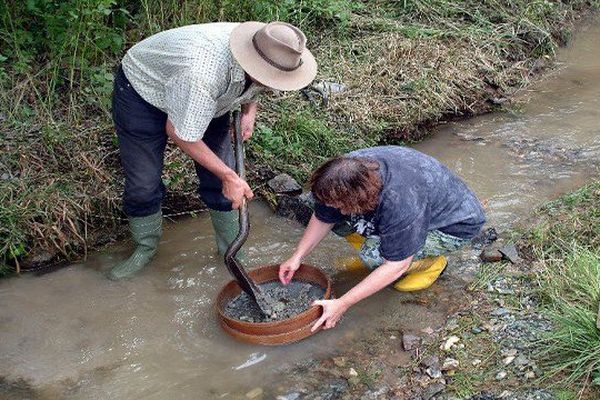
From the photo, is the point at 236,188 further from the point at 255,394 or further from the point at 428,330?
the point at 428,330

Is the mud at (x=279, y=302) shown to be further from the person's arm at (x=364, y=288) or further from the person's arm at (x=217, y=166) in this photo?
the person's arm at (x=217, y=166)

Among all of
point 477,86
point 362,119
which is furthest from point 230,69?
point 477,86

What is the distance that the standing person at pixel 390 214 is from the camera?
10.5ft

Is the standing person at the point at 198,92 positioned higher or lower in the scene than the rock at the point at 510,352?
higher

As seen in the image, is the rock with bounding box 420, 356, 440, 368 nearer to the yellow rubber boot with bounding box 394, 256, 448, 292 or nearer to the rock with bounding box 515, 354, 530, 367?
the rock with bounding box 515, 354, 530, 367

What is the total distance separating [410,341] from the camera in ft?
11.6

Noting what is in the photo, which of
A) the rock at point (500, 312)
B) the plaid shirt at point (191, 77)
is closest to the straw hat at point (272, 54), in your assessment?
the plaid shirt at point (191, 77)

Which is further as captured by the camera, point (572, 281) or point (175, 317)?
point (175, 317)

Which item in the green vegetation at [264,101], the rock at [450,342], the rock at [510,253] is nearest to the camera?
the rock at [450,342]

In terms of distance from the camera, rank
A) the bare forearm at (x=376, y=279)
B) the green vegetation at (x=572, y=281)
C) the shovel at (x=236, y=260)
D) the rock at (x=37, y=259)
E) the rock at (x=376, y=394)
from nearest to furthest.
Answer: the green vegetation at (x=572, y=281) → the rock at (x=376, y=394) → the bare forearm at (x=376, y=279) → the shovel at (x=236, y=260) → the rock at (x=37, y=259)

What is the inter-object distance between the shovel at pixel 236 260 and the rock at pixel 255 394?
19.0 inches

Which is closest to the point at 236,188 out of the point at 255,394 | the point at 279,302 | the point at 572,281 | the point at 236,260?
the point at 236,260

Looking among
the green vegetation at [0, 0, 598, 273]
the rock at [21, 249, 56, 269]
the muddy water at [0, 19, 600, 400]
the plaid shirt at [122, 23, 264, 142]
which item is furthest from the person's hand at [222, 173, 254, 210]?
the rock at [21, 249, 56, 269]

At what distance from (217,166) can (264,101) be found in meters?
2.39
